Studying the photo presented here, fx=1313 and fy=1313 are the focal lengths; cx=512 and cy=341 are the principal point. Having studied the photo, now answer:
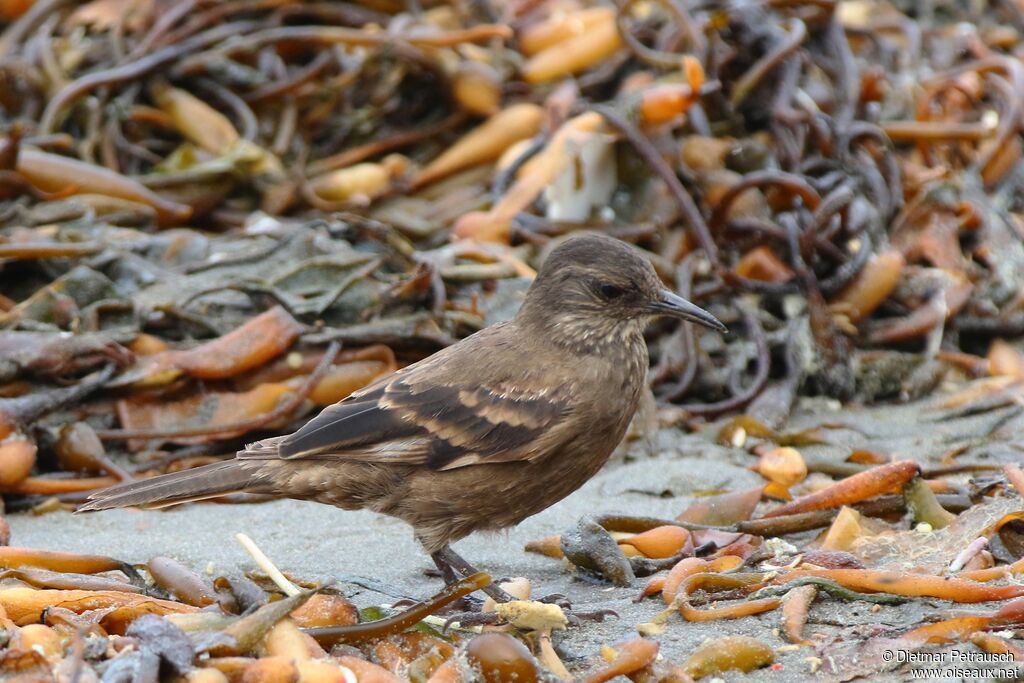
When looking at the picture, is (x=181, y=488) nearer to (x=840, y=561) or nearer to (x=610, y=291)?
(x=610, y=291)

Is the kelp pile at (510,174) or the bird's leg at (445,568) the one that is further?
the kelp pile at (510,174)

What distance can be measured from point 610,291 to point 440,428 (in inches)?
34.0

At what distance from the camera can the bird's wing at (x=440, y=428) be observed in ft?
15.2

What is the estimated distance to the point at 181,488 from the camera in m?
4.61

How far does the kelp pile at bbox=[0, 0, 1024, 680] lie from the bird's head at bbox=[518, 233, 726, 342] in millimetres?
764

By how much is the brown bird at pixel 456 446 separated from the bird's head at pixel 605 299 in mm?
57

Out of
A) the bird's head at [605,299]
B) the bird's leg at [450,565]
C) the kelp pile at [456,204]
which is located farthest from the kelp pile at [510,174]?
the bird's leg at [450,565]

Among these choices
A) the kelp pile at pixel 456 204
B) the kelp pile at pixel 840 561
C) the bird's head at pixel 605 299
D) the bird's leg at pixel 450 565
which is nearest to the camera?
the kelp pile at pixel 840 561

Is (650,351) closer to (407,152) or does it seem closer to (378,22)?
(407,152)

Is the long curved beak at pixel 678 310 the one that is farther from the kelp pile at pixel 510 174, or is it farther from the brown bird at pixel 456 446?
the kelp pile at pixel 510 174

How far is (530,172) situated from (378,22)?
1.91 m

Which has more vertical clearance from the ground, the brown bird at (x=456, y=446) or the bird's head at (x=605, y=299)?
the bird's head at (x=605, y=299)

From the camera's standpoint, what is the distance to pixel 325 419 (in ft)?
15.7

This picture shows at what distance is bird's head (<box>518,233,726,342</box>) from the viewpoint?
4973 millimetres
